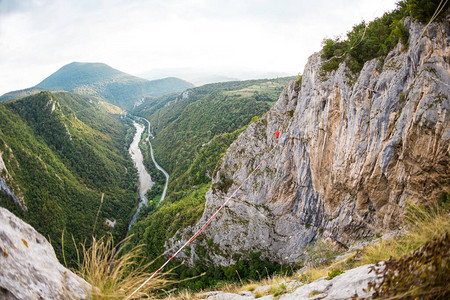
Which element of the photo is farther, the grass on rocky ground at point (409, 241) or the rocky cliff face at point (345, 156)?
the rocky cliff face at point (345, 156)

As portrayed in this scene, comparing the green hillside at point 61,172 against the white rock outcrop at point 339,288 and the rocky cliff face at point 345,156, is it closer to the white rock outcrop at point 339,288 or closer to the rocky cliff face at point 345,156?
the rocky cliff face at point 345,156

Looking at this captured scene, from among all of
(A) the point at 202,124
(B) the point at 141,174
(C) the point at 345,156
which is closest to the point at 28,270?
(C) the point at 345,156

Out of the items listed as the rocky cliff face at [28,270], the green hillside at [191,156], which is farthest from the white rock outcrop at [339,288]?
the green hillside at [191,156]

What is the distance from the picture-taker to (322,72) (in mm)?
15727

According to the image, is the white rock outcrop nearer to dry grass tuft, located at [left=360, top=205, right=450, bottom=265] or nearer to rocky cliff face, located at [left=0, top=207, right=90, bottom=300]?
dry grass tuft, located at [left=360, top=205, right=450, bottom=265]

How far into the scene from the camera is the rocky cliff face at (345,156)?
888 centimetres

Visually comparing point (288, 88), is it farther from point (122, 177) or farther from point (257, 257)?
point (122, 177)

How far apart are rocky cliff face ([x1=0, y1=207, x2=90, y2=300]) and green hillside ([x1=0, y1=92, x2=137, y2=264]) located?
47519mm

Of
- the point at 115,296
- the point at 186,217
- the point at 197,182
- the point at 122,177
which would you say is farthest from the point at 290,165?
the point at 122,177

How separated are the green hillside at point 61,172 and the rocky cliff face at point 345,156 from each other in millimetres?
37862

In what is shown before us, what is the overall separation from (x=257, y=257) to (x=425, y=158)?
58.5 feet

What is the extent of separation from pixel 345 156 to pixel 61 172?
9671 centimetres

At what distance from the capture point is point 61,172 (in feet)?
261

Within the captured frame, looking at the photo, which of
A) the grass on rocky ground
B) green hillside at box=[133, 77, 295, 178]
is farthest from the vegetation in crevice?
green hillside at box=[133, 77, 295, 178]
